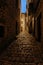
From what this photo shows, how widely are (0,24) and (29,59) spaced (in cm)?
365

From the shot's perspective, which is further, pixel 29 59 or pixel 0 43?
pixel 0 43

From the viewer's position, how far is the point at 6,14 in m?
10.8

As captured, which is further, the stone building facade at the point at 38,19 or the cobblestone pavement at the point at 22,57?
the stone building facade at the point at 38,19

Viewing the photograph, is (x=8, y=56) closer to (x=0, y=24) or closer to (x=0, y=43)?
(x=0, y=43)

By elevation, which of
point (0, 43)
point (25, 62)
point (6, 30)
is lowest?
point (25, 62)

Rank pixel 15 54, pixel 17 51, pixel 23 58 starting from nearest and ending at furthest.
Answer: pixel 23 58 < pixel 15 54 < pixel 17 51

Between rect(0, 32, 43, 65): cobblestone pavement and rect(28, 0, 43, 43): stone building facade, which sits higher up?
rect(28, 0, 43, 43): stone building facade

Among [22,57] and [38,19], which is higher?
[38,19]

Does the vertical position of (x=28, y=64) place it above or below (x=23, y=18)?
below

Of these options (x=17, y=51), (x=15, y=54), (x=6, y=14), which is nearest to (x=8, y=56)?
(x=15, y=54)

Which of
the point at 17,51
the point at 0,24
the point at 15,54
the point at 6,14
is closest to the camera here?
the point at 15,54

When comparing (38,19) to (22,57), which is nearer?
(22,57)

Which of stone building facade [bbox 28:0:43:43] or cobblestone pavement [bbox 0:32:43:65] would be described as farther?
stone building facade [bbox 28:0:43:43]

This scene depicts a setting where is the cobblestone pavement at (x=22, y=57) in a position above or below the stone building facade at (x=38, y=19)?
below
